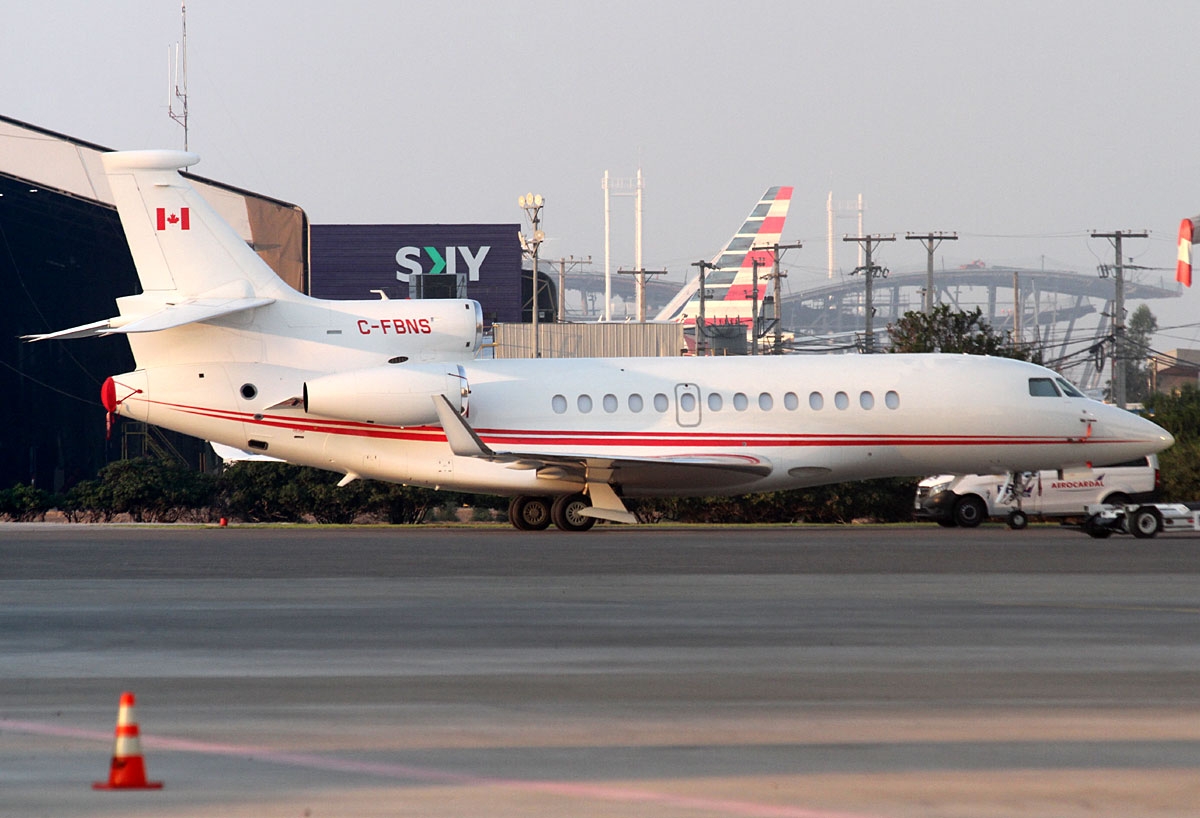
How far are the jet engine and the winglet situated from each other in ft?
1.89

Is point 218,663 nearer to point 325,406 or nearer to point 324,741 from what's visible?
point 324,741

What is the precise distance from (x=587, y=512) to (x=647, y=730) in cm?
2013

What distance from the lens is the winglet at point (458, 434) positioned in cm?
2686

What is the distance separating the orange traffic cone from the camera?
6383 mm

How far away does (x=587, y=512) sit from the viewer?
92.7 feet

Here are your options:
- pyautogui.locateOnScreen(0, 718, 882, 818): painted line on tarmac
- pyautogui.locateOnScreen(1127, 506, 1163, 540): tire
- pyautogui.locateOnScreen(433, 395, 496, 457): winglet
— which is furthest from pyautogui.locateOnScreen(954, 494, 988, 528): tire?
pyautogui.locateOnScreen(0, 718, 882, 818): painted line on tarmac

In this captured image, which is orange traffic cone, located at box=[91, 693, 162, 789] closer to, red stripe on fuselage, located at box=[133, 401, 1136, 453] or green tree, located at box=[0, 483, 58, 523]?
red stripe on fuselage, located at box=[133, 401, 1136, 453]

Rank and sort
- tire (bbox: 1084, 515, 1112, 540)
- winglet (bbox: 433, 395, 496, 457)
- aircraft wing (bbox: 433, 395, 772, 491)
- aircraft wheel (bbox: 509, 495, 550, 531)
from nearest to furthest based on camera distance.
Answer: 1. tire (bbox: 1084, 515, 1112, 540)
2. winglet (bbox: 433, 395, 496, 457)
3. aircraft wing (bbox: 433, 395, 772, 491)
4. aircraft wheel (bbox: 509, 495, 550, 531)

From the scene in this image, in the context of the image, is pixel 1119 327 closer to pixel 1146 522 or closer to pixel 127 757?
pixel 1146 522

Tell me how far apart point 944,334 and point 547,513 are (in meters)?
15.4

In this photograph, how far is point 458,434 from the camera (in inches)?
1063

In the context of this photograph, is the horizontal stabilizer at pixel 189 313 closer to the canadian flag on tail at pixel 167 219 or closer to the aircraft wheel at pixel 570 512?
the canadian flag on tail at pixel 167 219

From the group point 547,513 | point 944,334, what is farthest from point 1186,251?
point 944,334

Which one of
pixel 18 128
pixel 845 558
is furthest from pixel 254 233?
pixel 845 558
